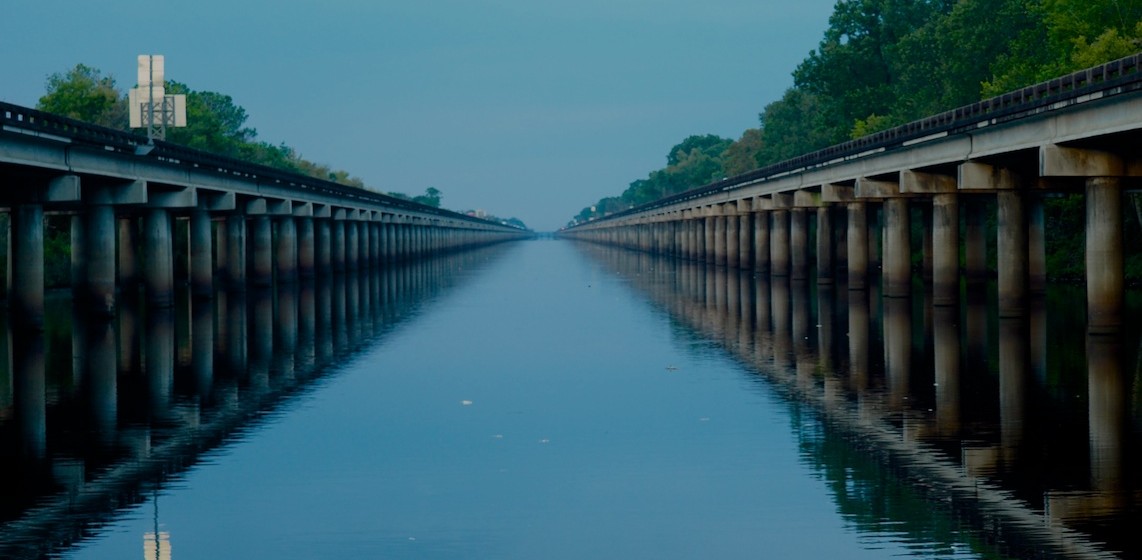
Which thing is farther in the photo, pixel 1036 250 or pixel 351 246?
pixel 351 246

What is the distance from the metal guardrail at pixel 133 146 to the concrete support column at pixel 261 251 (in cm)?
241

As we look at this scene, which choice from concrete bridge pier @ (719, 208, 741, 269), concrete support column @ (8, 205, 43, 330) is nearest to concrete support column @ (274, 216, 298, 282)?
concrete bridge pier @ (719, 208, 741, 269)

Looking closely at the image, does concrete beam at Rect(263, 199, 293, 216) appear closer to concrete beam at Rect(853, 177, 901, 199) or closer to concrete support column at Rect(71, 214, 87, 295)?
concrete support column at Rect(71, 214, 87, 295)

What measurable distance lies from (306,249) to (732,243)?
3122 cm

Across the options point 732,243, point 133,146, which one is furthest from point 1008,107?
point 732,243

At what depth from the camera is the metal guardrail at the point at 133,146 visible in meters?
42.8

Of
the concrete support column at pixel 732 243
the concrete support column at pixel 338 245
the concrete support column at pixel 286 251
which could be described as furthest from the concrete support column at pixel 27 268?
the concrete support column at pixel 732 243

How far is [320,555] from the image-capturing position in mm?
14906

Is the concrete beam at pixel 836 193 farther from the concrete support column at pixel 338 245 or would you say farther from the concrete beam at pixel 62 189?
the concrete support column at pixel 338 245

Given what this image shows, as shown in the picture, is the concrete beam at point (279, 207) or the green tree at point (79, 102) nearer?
the concrete beam at point (279, 207)

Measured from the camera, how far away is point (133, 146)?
53531 millimetres

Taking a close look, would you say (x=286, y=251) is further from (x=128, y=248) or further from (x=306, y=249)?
(x=128, y=248)

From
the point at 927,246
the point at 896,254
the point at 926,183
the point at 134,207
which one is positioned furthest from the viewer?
the point at 927,246

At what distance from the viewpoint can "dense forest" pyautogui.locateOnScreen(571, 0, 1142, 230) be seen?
72688 mm
